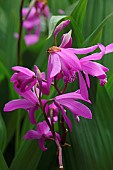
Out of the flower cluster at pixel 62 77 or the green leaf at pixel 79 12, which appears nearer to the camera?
the flower cluster at pixel 62 77

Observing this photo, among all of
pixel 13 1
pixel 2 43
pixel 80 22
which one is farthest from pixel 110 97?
pixel 13 1

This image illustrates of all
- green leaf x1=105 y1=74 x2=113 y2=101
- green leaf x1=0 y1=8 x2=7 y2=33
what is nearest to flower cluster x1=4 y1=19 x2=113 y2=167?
green leaf x1=105 y1=74 x2=113 y2=101

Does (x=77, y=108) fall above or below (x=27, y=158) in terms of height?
above

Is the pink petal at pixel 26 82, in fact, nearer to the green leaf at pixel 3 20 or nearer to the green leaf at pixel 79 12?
the green leaf at pixel 79 12

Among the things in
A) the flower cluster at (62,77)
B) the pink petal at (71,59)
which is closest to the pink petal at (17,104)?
the flower cluster at (62,77)

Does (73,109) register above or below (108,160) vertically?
above

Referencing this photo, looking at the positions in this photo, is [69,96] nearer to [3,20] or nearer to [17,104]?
[17,104]

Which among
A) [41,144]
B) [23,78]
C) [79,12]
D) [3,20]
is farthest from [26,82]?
[3,20]

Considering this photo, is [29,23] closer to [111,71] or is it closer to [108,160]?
[111,71]

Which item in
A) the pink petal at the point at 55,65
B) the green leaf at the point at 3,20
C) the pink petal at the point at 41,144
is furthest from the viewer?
the green leaf at the point at 3,20

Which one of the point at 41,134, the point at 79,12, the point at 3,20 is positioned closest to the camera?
the point at 41,134

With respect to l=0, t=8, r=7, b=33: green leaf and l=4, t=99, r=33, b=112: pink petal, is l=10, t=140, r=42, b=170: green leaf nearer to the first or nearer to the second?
l=4, t=99, r=33, b=112: pink petal
